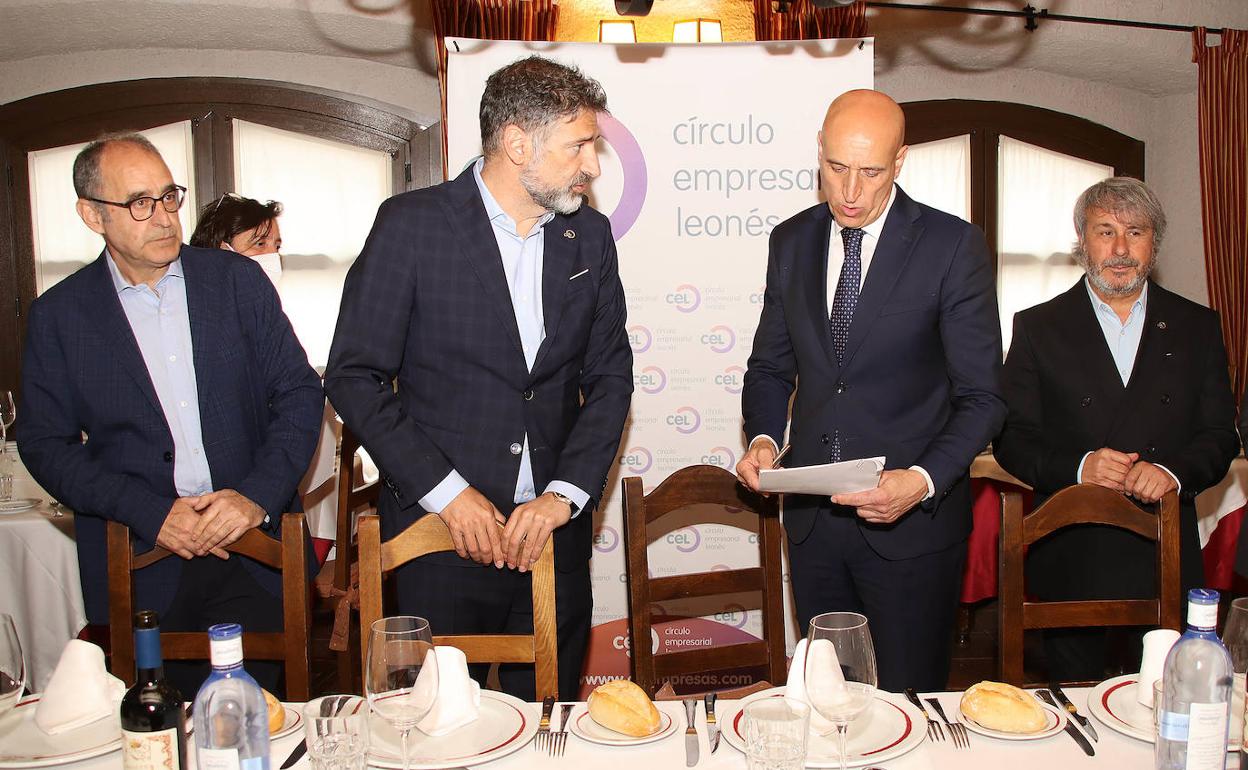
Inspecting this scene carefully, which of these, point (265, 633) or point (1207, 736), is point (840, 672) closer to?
point (1207, 736)

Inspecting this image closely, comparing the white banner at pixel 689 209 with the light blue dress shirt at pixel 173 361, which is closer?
the light blue dress shirt at pixel 173 361

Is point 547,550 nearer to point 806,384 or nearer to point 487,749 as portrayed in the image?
point 487,749

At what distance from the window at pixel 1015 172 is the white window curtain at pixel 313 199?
10.1ft

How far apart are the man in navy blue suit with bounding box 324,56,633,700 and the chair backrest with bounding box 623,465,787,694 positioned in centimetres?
19

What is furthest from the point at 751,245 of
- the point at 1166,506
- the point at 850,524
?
the point at 1166,506

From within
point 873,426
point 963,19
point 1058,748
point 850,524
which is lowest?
point 1058,748

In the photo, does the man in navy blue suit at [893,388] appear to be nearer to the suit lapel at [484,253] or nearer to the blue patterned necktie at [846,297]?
the blue patterned necktie at [846,297]

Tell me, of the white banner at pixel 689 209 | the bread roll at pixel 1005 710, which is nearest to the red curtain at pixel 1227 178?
the white banner at pixel 689 209

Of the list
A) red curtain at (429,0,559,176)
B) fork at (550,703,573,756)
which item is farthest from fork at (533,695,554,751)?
red curtain at (429,0,559,176)

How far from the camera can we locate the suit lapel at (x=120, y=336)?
2500 millimetres

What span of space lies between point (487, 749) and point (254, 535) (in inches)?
34.3

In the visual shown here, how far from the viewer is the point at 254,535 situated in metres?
2.19

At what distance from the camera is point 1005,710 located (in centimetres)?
161

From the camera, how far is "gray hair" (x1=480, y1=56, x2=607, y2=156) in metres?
2.42
